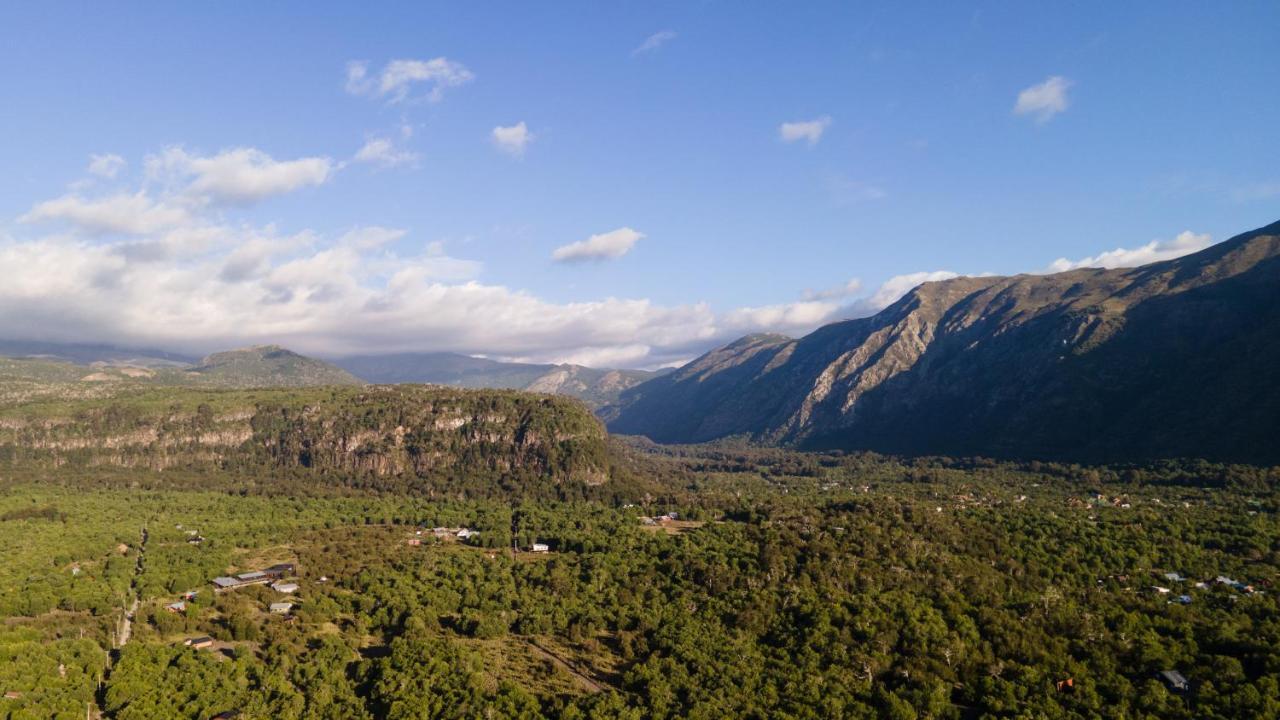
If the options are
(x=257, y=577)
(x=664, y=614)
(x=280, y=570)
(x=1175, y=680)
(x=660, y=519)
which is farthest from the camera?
(x=660, y=519)

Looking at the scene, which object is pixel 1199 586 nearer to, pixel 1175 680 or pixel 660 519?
pixel 1175 680

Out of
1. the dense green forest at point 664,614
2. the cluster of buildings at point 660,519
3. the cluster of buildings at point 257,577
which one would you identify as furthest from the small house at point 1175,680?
the cluster of buildings at point 257,577

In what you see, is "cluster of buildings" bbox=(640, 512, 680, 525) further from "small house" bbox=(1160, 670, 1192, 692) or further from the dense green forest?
"small house" bbox=(1160, 670, 1192, 692)

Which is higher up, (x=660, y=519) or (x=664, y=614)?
(x=664, y=614)

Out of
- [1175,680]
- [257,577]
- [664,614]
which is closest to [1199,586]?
[1175,680]

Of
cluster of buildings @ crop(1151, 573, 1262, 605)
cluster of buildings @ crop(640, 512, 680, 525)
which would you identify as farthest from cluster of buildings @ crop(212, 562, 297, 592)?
cluster of buildings @ crop(1151, 573, 1262, 605)

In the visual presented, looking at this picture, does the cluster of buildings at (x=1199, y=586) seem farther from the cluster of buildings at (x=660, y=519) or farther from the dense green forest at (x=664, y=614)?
the cluster of buildings at (x=660, y=519)

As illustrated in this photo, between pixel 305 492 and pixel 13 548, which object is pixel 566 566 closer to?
pixel 13 548
